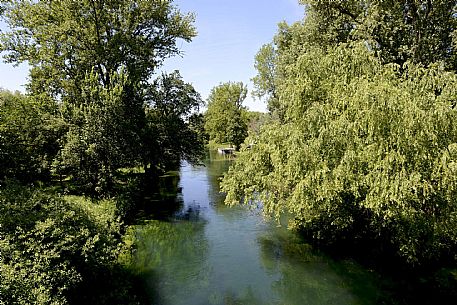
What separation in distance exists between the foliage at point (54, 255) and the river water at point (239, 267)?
181cm

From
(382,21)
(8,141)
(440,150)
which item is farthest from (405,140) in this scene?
Result: (8,141)

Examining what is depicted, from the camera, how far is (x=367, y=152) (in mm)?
11734

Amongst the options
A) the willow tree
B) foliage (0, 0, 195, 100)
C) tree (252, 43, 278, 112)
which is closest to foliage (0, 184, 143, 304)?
the willow tree

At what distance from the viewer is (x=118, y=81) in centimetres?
2097

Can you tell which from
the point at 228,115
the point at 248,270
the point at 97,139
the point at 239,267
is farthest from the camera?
the point at 228,115

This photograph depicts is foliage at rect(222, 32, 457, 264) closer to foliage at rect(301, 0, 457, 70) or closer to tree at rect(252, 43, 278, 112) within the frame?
foliage at rect(301, 0, 457, 70)

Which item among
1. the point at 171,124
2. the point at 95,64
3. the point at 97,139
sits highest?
the point at 95,64

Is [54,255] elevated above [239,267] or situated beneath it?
elevated above

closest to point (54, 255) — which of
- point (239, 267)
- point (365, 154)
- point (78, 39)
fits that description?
point (239, 267)

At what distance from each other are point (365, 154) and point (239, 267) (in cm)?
668

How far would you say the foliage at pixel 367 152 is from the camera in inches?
442

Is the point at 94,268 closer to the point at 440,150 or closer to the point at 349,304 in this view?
→ the point at 349,304

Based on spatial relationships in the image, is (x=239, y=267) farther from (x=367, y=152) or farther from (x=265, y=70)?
(x=265, y=70)

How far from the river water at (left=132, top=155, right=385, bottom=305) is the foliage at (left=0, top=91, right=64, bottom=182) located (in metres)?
7.35
